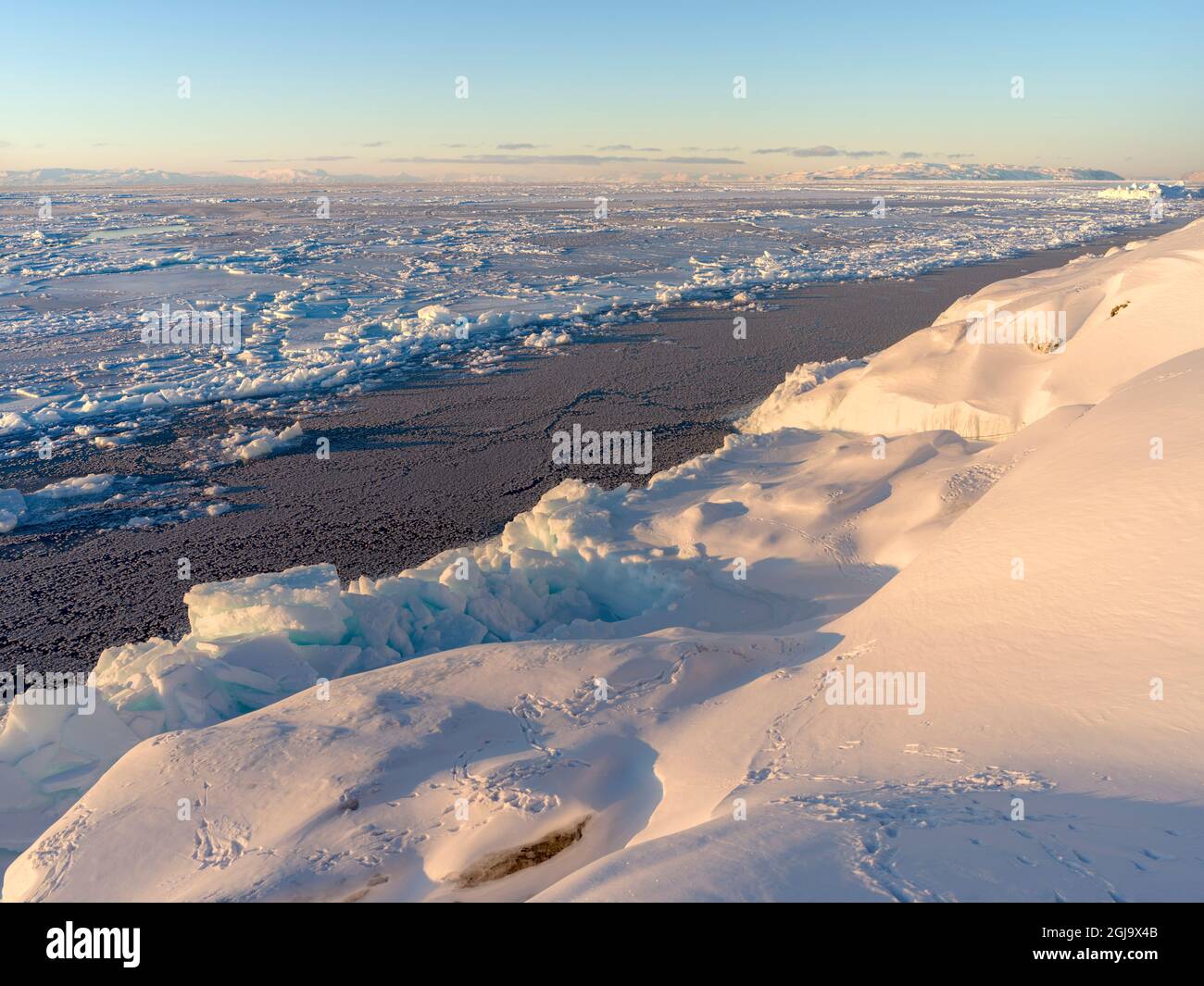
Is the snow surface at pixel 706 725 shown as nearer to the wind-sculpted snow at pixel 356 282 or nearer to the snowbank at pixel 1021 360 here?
the snowbank at pixel 1021 360

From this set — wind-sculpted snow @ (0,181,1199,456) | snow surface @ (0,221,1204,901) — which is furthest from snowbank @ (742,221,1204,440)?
wind-sculpted snow @ (0,181,1199,456)

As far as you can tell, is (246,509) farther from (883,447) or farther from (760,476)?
(883,447)

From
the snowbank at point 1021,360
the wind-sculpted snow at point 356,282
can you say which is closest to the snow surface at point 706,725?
the snowbank at point 1021,360

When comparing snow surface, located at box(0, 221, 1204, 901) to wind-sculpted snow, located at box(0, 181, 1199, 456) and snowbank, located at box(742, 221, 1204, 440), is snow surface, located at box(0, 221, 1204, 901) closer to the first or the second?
snowbank, located at box(742, 221, 1204, 440)

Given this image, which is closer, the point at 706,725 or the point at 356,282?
the point at 706,725

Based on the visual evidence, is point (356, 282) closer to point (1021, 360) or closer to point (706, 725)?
point (1021, 360)

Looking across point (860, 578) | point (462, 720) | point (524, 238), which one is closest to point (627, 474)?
point (860, 578)

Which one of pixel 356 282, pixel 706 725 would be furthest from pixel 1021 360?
pixel 356 282
